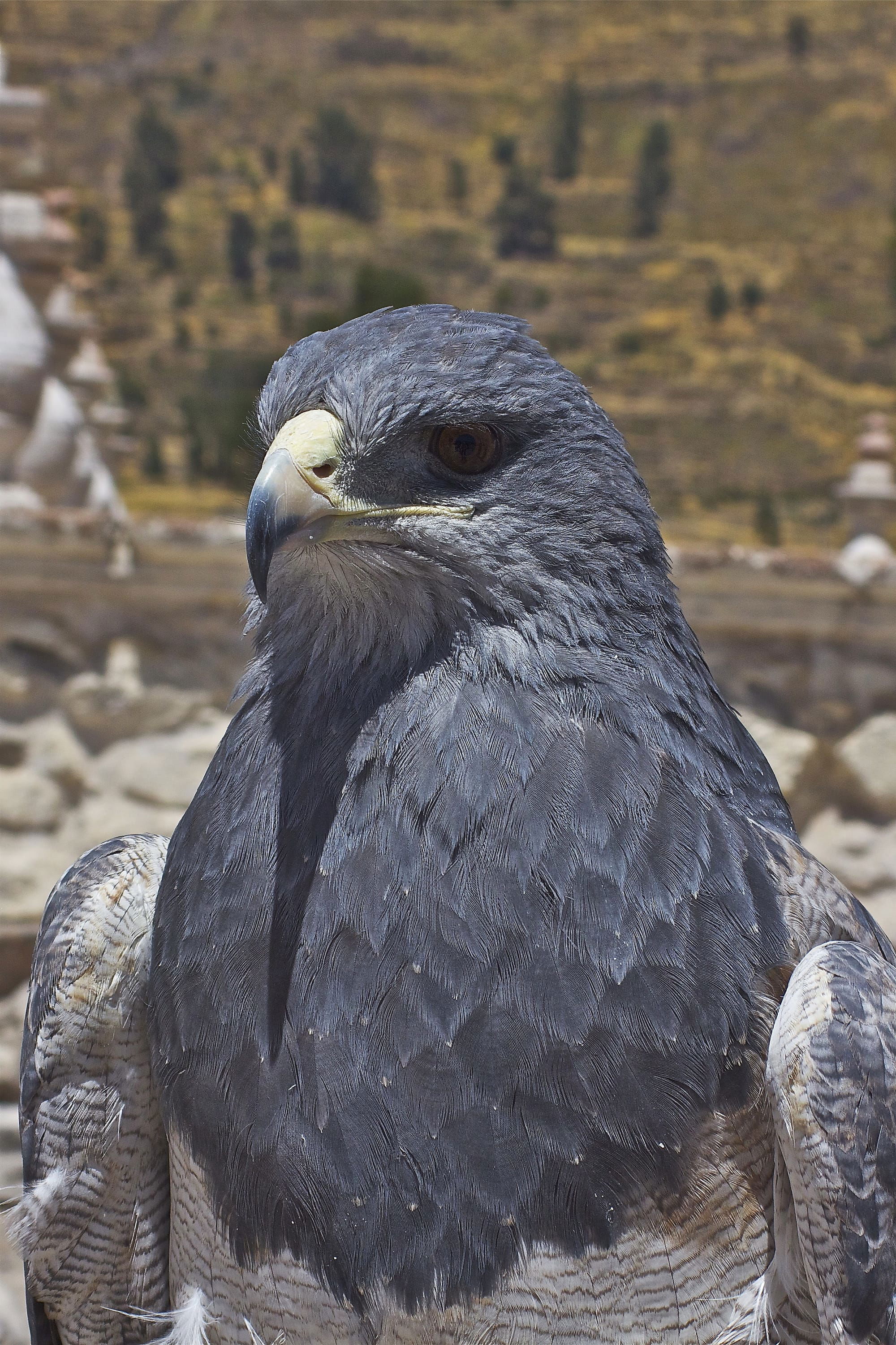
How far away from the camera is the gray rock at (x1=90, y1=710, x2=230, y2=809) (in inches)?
196

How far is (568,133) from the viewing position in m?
70.8

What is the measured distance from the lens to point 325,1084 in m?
1.65

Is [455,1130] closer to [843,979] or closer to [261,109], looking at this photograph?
[843,979]

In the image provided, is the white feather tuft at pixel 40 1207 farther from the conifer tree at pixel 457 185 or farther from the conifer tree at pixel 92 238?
the conifer tree at pixel 457 185

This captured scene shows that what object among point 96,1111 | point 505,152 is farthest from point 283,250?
point 96,1111

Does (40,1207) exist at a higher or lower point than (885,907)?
higher

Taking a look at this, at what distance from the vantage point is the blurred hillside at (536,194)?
49.9 metres

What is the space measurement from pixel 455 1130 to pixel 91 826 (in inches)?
144

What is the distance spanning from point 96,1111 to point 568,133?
2972 inches

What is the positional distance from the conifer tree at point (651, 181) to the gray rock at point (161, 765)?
63593 millimetres

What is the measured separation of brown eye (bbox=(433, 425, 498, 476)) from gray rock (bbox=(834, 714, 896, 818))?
3469 millimetres

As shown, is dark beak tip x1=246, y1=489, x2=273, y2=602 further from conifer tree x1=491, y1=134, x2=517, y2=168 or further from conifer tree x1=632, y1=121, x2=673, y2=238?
conifer tree x1=491, y1=134, x2=517, y2=168

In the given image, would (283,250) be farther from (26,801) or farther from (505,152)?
(26,801)

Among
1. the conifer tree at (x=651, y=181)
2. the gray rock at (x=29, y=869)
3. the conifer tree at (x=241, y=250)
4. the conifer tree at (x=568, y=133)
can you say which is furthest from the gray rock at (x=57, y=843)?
the conifer tree at (x=568, y=133)
